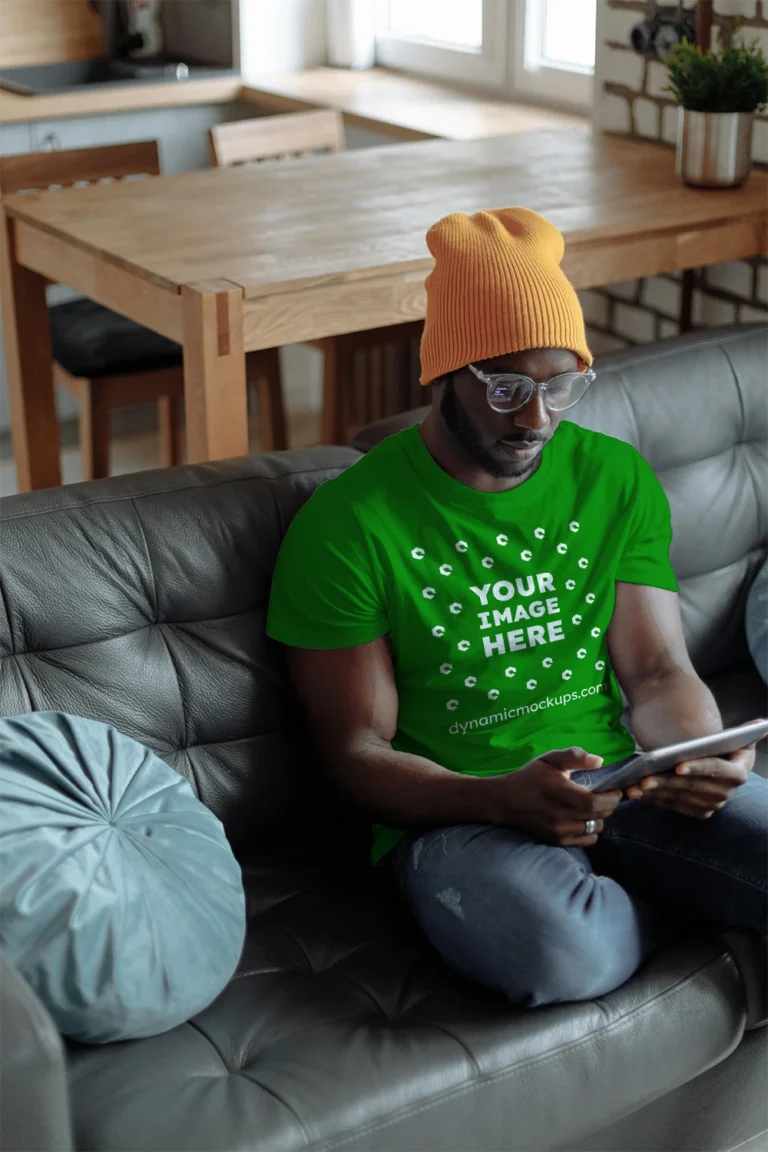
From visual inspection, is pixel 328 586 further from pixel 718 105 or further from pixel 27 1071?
pixel 718 105

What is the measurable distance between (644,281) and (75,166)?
1.31 meters

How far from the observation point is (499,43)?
3967 millimetres

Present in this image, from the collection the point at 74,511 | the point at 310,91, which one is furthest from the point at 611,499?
the point at 310,91

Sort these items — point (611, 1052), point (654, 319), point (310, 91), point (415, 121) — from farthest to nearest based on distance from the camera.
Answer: point (310, 91) → point (415, 121) → point (654, 319) → point (611, 1052)

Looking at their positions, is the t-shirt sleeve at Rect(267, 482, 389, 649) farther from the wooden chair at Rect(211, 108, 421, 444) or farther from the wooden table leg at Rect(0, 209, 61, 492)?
the wooden chair at Rect(211, 108, 421, 444)

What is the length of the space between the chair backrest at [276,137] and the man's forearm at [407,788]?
2154mm

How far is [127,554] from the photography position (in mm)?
1803

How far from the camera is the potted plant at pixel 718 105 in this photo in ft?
8.84

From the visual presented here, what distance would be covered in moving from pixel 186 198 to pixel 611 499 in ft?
4.28

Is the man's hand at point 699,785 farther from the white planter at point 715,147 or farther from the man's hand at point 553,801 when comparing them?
the white planter at point 715,147

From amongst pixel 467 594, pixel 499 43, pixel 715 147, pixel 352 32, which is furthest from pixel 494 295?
pixel 352 32

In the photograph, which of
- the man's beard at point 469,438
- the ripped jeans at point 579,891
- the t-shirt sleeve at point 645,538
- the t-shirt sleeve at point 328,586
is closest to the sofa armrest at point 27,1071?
the ripped jeans at point 579,891

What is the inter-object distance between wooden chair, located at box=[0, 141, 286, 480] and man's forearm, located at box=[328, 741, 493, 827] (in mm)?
1709

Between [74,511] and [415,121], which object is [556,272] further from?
[415,121]
